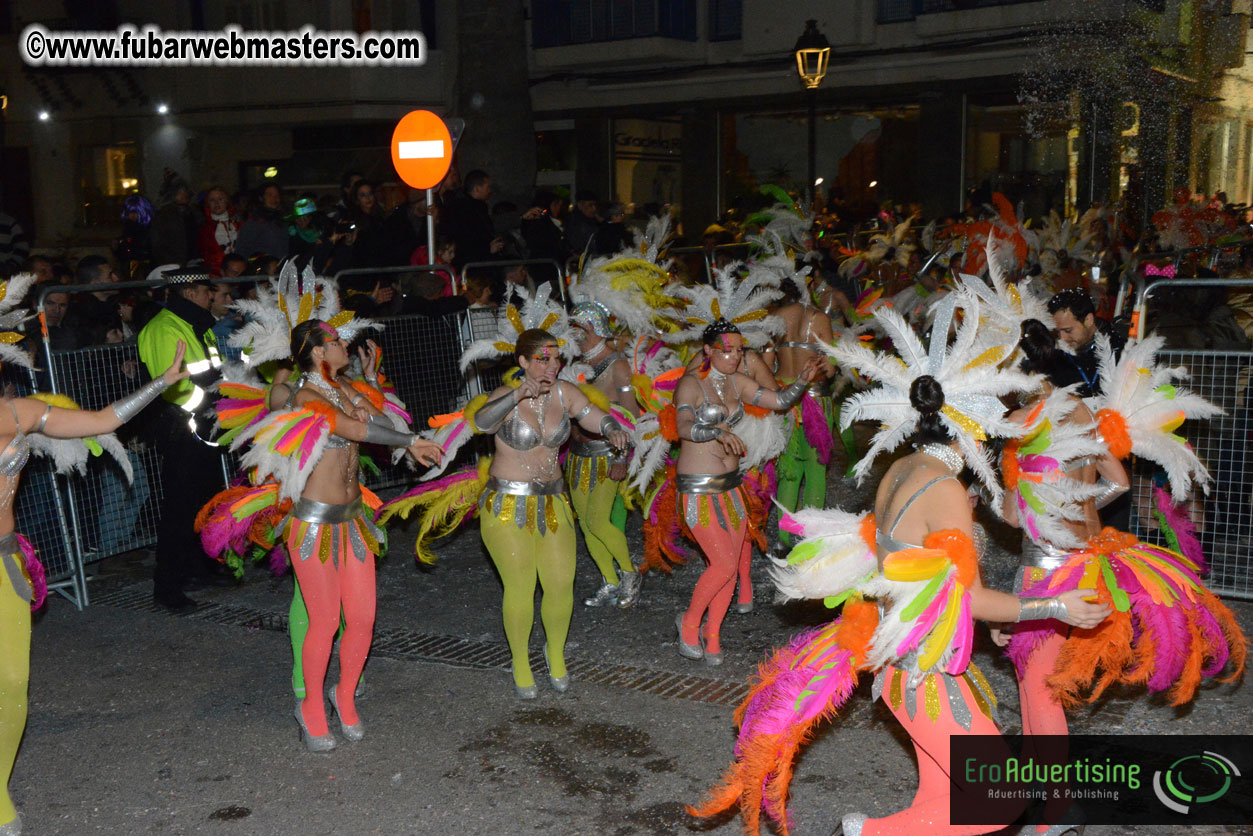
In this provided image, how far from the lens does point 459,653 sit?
598 centimetres

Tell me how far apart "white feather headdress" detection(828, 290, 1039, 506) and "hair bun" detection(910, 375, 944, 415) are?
44mm

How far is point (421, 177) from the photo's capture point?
34.3 feet

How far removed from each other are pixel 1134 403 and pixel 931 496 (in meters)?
Result: 1.35

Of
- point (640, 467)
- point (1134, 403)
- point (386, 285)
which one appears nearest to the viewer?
point (1134, 403)

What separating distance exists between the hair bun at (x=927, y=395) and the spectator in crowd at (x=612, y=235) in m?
7.79

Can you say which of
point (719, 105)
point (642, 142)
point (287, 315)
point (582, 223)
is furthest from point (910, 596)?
point (642, 142)

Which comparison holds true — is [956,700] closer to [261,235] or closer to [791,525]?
[791,525]

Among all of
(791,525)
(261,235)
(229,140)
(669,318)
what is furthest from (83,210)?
(791,525)

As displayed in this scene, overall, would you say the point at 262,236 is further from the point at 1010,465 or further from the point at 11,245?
the point at 1010,465

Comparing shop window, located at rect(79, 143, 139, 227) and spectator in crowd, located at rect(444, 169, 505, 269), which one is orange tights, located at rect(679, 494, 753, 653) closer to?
spectator in crowd, located at rect(444, 169, 505, 269)

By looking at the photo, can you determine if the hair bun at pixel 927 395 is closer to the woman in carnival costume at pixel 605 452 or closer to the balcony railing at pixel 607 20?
the woman in carnival costume at pixel 605 452

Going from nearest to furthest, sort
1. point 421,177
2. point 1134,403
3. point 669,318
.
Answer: point 1134,403, point 669,318, point 421,177

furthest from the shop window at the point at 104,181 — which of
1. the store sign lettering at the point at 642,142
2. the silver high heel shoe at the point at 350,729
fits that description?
the silver high heel shoe at the point at 350,729

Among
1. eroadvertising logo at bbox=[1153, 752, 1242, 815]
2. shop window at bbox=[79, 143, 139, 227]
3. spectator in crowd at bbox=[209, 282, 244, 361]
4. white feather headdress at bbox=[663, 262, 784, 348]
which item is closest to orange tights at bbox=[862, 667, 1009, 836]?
eroadvertising logo at bbox=[1153, 752, 1242, 815]
